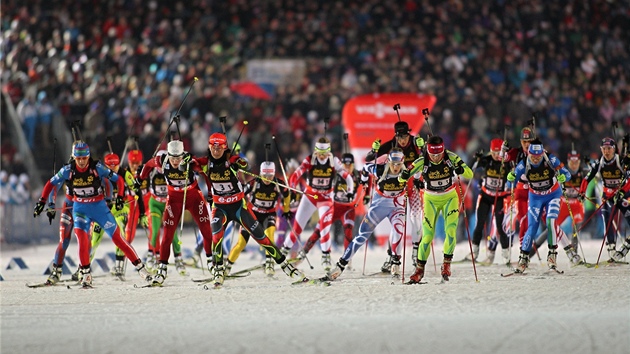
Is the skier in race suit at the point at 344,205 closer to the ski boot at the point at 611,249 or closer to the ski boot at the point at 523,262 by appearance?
the ski boot at the point at 523,262

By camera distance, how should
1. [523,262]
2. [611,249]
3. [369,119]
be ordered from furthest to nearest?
[369,119] → [611,249] → [523,262]

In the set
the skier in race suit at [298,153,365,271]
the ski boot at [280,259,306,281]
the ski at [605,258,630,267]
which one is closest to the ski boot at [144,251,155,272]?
the skier in race suit at [298,153,365,271]

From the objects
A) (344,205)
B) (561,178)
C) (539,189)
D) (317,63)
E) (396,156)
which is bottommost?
(344,205)

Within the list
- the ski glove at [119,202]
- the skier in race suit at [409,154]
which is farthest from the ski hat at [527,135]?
the ski glove at [119,202]

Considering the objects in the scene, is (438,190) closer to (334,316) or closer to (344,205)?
(344,205)

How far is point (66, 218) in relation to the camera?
14078 mm

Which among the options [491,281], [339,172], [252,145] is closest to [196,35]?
[252,145]

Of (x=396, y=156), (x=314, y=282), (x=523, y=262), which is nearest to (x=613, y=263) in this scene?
(x=523, y=262)

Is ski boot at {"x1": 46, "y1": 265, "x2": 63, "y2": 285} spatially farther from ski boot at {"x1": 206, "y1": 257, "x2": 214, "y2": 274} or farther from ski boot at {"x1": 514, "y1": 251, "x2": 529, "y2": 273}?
ski boot at {"x1": 514, "y1": 251, "x2": 529, "y2": 273}

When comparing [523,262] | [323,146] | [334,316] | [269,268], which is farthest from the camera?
[323,146]

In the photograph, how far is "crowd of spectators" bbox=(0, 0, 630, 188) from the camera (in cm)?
2400

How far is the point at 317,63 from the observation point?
25734 millimetres

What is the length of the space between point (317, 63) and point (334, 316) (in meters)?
16.3

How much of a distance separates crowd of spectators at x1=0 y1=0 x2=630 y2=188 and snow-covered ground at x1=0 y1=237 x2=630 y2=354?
1012cm
